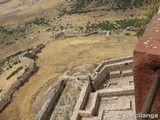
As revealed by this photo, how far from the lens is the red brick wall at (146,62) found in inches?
176

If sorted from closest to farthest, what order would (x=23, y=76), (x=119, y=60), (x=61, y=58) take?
(x=119, y=60), (x=23, y=76), (x=61, y=58)

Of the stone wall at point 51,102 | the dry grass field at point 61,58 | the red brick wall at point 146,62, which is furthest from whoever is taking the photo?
the dry grass field at point 61,58

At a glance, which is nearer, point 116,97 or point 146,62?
point 146,62

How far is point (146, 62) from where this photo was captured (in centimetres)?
454

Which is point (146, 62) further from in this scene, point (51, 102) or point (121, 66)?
point (121, 66)

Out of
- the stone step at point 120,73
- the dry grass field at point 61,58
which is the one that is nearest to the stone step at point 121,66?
the stone step at point 120,73

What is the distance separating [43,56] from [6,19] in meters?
45.7

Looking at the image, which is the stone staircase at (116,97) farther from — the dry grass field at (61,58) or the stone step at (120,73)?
the dry grass field at (61,58)

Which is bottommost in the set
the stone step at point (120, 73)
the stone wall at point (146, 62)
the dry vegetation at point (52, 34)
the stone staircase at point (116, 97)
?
the dry vegetation at point (52, 34)

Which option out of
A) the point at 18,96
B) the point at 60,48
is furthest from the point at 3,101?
the point at 60,48

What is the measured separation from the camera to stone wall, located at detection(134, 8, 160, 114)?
14.6ft

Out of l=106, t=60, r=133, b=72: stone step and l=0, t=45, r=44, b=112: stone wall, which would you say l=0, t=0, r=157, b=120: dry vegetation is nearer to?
l=0, t=45, r=44, b=112: stone wall

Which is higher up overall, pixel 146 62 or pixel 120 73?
pixel 146 62

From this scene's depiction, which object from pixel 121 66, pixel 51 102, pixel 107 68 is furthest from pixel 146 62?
pixel 107 68
